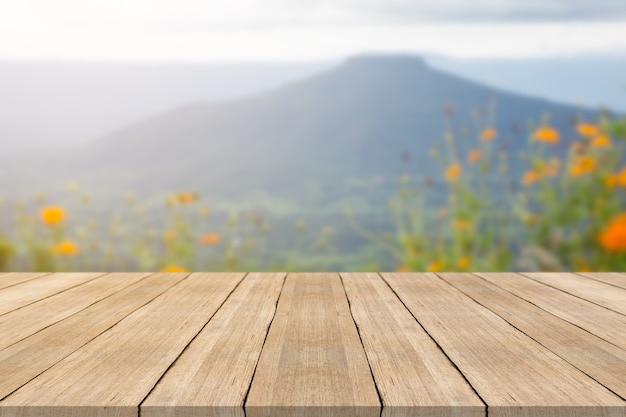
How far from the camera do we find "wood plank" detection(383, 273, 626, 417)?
0.94 meters

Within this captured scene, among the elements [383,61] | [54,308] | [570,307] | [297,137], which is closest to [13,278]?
[54,308]

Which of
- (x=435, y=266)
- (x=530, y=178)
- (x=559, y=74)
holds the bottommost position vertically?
(x=435, y=266)

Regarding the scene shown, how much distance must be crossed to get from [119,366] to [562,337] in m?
0.87

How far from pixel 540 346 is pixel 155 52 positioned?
4250 millimetres

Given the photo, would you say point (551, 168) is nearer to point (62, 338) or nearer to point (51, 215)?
point (51, 215)

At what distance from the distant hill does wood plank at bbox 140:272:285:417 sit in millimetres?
3250

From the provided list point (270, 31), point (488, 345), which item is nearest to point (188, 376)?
point (488, 345)

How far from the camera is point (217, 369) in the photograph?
43.9 inches

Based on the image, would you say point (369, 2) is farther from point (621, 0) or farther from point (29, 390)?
point (29, 390)

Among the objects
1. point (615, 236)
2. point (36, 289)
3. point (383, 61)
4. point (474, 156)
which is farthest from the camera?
point (383, 61)

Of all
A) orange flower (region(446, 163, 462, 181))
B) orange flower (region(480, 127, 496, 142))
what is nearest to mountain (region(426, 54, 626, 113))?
orange flower (region(480, 127, 496, 142))

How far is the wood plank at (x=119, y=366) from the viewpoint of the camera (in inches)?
37.2

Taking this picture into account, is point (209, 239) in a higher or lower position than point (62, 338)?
lower

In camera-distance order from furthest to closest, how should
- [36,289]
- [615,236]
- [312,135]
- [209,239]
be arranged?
[312,135] → [209,239] → [615,236] → [36,289]
